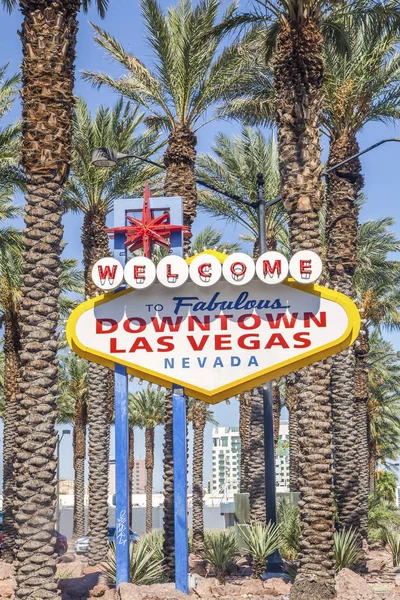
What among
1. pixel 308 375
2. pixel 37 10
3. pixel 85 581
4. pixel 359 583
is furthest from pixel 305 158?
pixel 85 581

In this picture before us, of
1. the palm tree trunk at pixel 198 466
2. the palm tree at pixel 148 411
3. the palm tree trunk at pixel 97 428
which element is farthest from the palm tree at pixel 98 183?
the palm tree at pixel 148 411

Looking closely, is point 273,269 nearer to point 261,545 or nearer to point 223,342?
point 223,342

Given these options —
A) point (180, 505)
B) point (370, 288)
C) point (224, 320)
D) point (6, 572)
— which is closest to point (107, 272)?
point (224, 320)

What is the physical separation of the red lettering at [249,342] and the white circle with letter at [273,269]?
1.07 metres

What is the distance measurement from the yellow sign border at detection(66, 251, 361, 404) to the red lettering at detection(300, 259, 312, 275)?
42cm

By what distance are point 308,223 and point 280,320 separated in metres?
2.26

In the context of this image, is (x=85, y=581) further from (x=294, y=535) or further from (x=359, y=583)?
(x=294, y=535)

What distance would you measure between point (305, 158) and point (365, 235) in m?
22.5

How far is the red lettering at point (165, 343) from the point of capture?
1513cm

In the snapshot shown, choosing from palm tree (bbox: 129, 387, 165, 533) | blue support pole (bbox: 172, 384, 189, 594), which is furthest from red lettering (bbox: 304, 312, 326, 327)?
palm tree (bbox: 129, 387, 165, 533)

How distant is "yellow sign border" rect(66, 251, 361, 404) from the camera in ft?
48.5

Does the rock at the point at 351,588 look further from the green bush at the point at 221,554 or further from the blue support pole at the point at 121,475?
the green bush at the point at 221,554

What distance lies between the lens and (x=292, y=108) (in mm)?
16906

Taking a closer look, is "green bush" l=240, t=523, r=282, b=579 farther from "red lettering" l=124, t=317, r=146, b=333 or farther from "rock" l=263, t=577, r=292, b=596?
"red lettering" l=124, t=317, r=146, b=333
